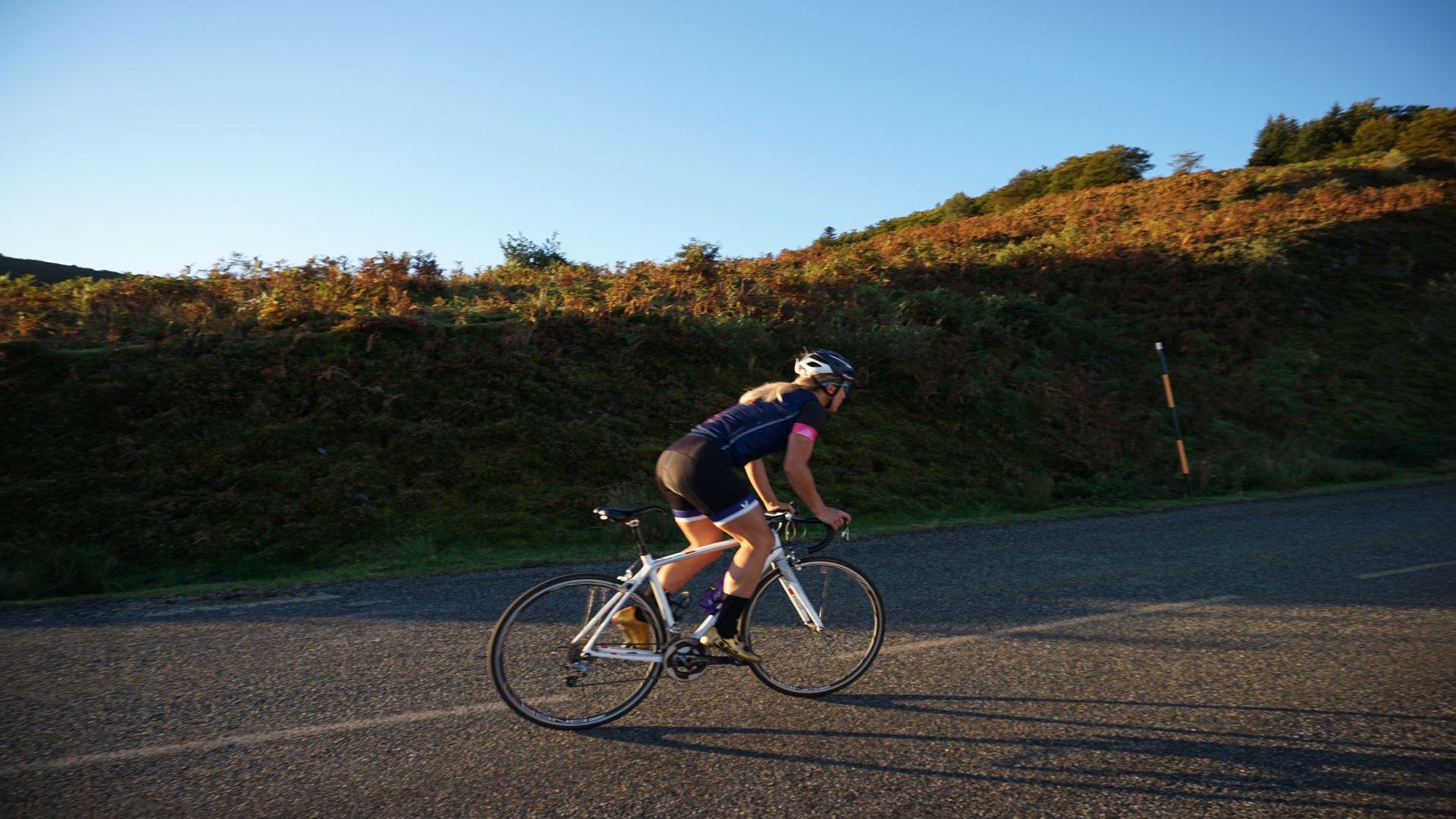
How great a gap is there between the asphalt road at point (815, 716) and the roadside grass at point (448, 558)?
18.3 inches

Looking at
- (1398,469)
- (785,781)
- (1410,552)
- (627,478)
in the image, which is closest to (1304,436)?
(1398,469)

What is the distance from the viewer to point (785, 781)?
3508 mm

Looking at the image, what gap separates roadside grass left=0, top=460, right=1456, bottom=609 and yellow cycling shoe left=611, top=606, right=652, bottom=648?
4.13 m

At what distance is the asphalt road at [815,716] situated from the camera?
3.38m

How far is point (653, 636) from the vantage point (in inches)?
171

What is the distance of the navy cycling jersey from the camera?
434cm

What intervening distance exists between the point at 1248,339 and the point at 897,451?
13388mm

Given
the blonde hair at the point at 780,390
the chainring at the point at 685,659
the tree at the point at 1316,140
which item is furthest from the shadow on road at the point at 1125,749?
the tree at the point at 1316,140

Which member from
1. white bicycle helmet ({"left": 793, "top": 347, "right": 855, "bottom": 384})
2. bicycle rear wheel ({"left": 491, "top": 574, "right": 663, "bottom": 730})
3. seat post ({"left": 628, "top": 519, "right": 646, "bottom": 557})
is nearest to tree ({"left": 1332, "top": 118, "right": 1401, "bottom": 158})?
white bicycle helmet ({"left": 793, "top": 347, "right": 855, "bottom": 384})

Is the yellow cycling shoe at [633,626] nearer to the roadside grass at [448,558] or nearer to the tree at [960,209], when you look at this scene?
the roadside grass at [448,558]

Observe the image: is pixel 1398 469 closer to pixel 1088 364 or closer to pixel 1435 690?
pixel 1088 364

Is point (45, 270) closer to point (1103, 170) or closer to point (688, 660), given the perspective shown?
point (688, 660)

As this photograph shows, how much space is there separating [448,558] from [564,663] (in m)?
4.82

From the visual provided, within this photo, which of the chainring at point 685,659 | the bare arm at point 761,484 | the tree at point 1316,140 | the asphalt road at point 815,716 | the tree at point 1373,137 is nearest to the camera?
the asphalt road at point 815,716
